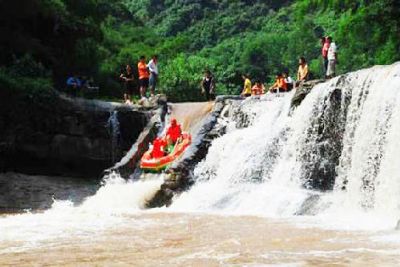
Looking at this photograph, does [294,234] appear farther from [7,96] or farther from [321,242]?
[7,96]

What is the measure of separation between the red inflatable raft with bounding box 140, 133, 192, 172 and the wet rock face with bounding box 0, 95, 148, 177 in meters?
3.26

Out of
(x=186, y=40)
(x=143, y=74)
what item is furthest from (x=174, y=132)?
(x=186, y=40)

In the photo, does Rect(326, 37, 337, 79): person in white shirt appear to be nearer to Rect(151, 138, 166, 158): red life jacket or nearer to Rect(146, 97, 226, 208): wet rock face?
Rect(146, 97, 226, 208): wet rock face

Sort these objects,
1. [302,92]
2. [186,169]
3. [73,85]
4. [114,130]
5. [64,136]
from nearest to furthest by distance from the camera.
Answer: [186,169], [302,92], [64,136], [114,130], [73,85]

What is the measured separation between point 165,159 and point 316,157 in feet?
13.9

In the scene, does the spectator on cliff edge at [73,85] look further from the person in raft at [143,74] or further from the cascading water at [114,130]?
the cascading water at [114,130]

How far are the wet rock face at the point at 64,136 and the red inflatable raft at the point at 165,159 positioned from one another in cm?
326

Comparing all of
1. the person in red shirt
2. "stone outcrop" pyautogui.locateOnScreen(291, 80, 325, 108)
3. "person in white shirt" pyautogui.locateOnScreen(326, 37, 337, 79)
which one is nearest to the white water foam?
the person in red shirt

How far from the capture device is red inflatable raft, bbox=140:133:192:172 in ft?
58.0

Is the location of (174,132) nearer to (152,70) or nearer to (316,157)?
(152,70)

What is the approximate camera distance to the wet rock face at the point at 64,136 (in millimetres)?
20875

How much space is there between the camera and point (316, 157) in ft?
48.9

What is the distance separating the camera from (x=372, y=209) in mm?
12641

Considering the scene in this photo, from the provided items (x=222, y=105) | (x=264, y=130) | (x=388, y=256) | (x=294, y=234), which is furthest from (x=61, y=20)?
(x=388, y=256)
